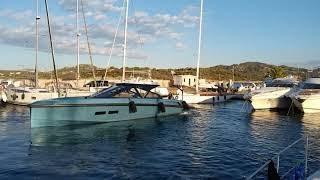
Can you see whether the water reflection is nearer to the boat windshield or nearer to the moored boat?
the moored boat

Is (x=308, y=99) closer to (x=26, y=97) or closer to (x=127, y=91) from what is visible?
(x=127, y=91)

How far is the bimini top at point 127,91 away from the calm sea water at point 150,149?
2192mm

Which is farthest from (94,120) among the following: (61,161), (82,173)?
(82,173)

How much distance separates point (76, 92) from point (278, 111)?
21232mm

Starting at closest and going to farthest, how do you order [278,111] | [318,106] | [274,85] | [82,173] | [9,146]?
[82,173] < [9,146] < [318,106] < [278,111] < [274,85]

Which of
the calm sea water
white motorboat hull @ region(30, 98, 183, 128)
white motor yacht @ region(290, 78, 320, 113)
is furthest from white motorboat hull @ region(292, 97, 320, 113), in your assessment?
white motorboat hull @ region(30, 98, 183, 128)

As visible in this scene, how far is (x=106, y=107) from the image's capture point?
93.1ft

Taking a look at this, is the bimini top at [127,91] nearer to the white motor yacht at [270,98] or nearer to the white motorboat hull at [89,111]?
the white motorboat hull at [89,111]

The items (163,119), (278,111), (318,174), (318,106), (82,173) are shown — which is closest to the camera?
(318,174)

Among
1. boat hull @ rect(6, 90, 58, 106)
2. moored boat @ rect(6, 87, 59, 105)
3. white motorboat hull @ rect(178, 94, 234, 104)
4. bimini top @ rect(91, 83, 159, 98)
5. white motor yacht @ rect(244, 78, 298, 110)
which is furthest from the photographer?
white motorboat hull @ rect(178, 94, 234, 104)

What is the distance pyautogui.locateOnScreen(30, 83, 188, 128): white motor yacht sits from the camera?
2581 cm

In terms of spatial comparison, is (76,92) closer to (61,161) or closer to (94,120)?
(94,120)

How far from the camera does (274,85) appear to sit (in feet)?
156

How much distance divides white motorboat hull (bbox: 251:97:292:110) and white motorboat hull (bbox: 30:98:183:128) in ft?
46.9
